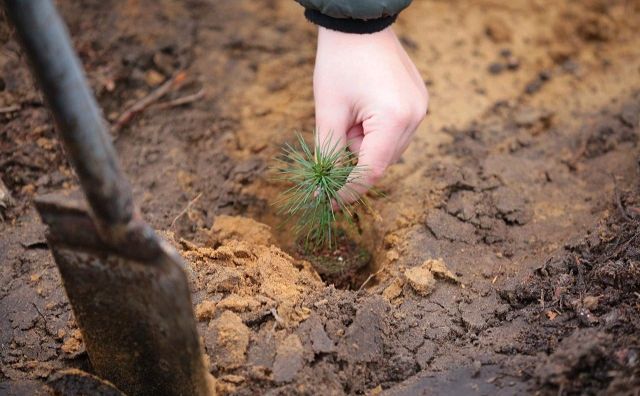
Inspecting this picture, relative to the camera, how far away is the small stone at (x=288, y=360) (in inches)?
68.0

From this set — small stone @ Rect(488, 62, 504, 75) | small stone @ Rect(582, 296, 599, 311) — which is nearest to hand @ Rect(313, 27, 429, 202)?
small stone @ Rect(582, 296, 599, 311)

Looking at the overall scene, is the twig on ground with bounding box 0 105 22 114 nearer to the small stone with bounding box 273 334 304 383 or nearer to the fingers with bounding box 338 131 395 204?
the fingers with bounding box 338 131 395 204

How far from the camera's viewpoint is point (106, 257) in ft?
5.17

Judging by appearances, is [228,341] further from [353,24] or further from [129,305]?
[353,24]

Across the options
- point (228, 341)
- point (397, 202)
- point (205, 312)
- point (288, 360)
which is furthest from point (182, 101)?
point (288, 360)

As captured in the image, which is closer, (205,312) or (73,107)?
(73,107)

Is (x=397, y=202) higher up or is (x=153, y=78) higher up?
(x=153, y=78)

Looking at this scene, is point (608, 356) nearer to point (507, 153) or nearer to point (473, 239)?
point (473, 239)

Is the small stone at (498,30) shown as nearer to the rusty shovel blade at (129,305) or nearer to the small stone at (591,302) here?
the small stone at (591,302)

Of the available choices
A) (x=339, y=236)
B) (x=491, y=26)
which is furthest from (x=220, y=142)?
(x=491, y=26)

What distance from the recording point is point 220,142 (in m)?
2.79

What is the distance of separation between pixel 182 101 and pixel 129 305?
4.89ft

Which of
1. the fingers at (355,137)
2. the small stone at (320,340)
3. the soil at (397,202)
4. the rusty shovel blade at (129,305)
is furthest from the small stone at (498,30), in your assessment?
the rusty shovel blade at (129,305)

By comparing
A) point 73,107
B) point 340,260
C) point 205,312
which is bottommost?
point 340,260
